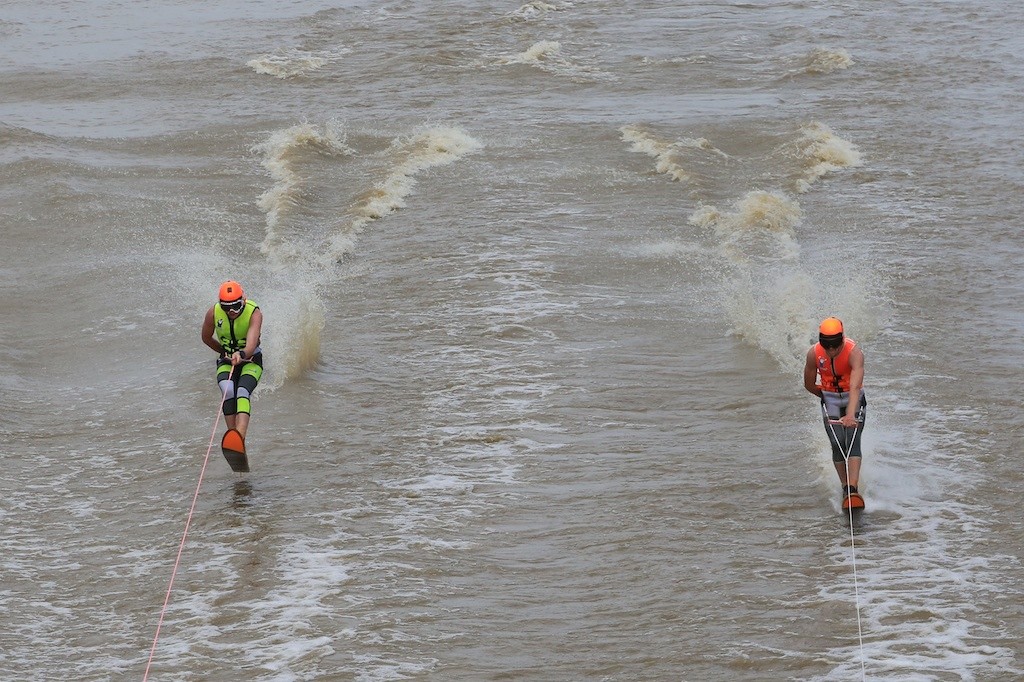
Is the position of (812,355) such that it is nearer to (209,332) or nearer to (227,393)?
(227,393)

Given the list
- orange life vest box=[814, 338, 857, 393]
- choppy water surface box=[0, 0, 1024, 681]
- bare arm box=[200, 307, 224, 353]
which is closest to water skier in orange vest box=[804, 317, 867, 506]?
orange life vest box=[814, 338, 857, 393]

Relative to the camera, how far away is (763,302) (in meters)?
15.8

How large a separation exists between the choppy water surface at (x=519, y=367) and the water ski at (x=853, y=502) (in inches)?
7.3

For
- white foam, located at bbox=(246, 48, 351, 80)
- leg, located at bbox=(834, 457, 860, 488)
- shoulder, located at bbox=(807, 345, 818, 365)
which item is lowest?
leg, located at bbox=(834, 457, 860, 488)

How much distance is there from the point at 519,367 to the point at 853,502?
435 cm

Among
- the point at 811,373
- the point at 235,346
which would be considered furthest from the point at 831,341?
the point at 235,346

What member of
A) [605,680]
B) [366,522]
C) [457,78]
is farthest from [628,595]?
[457,78]

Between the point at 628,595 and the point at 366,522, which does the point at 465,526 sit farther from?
the point at 628,595

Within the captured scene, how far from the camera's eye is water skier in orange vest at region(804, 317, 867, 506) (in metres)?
10.5

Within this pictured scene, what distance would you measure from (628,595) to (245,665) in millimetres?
2682

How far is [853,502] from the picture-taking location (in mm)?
10688

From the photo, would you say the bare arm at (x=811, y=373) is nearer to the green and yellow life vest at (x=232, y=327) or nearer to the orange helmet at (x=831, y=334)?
the orange helmet at (x=831, y=334)

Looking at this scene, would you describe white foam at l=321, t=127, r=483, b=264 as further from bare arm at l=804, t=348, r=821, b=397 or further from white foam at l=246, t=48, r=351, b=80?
bare arm at l=804, t=348, r=821, b=397

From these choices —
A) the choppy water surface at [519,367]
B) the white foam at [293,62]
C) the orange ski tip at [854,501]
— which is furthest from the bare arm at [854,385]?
the white foam at [293,62]
